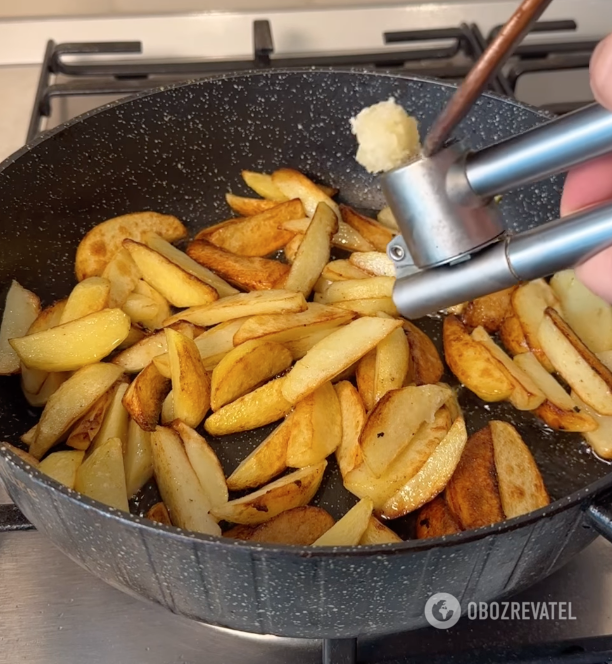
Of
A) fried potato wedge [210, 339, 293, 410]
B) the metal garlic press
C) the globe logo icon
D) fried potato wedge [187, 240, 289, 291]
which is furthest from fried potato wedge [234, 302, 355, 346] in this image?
the globe logo icon

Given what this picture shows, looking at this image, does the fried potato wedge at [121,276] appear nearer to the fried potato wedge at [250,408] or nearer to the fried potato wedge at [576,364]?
the fried potato wedge at [250,408]

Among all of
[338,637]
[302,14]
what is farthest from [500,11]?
[338,637]

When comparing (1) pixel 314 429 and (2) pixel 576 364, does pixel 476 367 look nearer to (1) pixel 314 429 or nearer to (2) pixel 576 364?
(2) pixel 576 364

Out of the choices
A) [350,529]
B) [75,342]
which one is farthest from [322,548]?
[75,342]

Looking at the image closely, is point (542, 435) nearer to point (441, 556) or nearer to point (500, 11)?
point (441, 556)

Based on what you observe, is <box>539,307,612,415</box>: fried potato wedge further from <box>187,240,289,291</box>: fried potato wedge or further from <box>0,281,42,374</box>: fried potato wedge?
<box>0,281,42,374</box>: fried potato wedge
